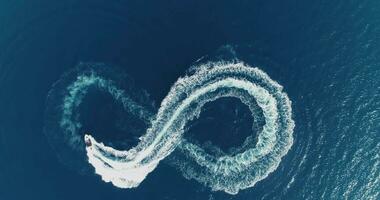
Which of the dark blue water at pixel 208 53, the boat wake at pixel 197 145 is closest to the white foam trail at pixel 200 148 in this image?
the boat wake at pixel 197 145

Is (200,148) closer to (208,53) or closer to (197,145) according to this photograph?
(197,145)

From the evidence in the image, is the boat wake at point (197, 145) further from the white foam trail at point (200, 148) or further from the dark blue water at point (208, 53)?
the dark blue water at point (208, 53)

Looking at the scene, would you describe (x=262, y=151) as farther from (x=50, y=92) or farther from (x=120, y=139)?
(x=50, y=92)

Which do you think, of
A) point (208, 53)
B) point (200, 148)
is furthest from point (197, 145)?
point (208, 53)

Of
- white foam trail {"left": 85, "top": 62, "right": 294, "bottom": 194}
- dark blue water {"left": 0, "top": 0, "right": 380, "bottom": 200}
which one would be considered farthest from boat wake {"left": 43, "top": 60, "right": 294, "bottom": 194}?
dark blue water {"left": 0, "top": 0, "right": 380, "bottom": 200}

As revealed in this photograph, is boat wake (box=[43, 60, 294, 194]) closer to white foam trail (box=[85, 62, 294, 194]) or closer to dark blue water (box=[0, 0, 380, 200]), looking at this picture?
white foam trail (box=[85, 62, 294, 194])

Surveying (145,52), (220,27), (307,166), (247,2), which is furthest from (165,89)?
(307,166)

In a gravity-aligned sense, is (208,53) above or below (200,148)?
above
